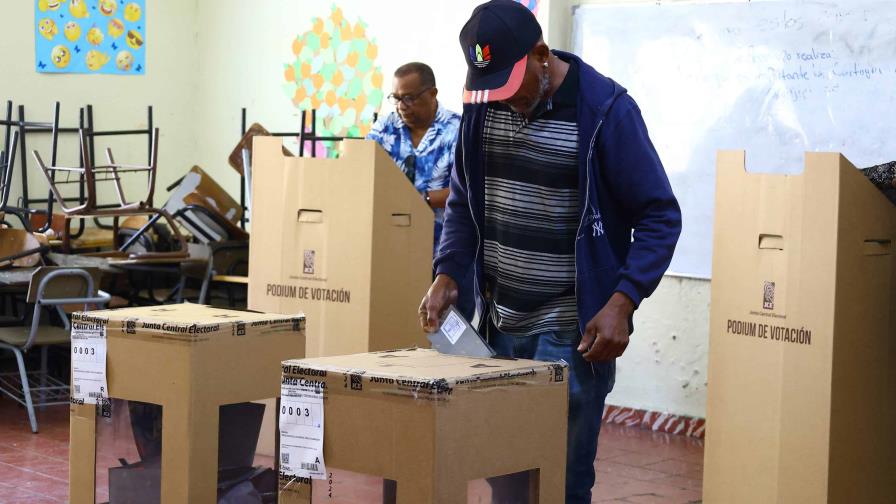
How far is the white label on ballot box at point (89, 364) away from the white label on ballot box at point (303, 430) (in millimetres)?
741

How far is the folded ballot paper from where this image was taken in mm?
2400

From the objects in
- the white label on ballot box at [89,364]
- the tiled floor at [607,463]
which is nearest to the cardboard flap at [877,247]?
the tiled floor at [607,463]

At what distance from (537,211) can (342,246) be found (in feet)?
4.75

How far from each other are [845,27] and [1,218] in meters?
4.17

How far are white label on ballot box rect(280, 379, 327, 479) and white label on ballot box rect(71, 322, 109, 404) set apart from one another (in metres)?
0.74

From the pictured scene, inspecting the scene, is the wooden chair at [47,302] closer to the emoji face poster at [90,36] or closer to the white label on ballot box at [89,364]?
the emoji face poster at [90,36]

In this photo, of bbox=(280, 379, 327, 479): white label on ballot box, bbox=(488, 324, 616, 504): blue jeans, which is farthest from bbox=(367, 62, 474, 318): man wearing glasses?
bbox=(280, 379, 327, 479): white label on ballot box

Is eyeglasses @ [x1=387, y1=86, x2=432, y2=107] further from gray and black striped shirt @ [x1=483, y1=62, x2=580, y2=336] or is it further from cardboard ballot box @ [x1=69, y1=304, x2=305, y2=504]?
gray and black striped shirt @ [x1=483, y1=62, x2=580, y2=336]

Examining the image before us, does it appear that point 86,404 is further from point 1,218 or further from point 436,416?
point 1,218

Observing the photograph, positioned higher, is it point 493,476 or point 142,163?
point 142,163

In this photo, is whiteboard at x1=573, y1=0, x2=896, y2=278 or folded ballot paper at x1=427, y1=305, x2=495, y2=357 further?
whiteboard at x1=573, y1=0, x2=896, y2=278

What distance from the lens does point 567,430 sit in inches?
96.2

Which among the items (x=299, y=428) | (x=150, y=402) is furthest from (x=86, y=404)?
(x=299, y=428)

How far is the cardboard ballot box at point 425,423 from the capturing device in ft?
6.66
